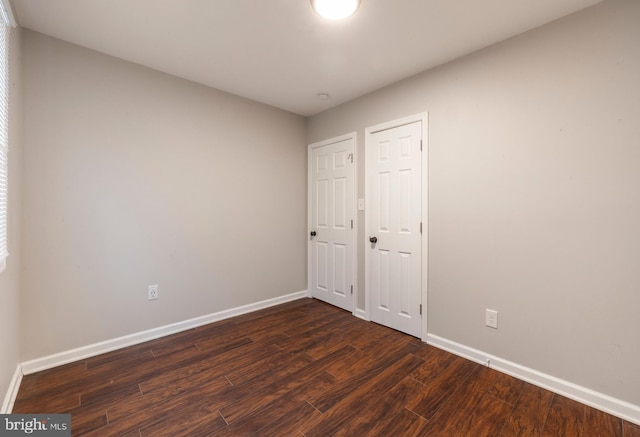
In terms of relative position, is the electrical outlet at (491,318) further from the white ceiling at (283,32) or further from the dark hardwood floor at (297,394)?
the white ceiling at (283,32)

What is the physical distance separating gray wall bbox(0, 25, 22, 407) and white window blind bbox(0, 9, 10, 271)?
151 millimetres

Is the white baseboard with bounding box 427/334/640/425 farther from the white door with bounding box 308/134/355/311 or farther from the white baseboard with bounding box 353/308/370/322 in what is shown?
the white door with bounding box 308/134/355/311

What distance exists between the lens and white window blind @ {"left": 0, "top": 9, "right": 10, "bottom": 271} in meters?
1.44

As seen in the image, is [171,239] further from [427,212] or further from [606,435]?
[606,435]

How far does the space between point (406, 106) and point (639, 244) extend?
1922 mm

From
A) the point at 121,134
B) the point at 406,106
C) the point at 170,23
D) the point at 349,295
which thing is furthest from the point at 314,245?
the point at 170,23

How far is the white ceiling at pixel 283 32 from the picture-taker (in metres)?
1.75

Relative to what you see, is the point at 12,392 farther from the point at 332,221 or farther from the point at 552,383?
the point at 552,383

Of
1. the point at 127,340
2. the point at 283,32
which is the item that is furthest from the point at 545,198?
the point at 127,340

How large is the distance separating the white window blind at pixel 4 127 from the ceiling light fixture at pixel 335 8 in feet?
5.61

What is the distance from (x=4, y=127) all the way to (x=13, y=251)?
2.72 ft

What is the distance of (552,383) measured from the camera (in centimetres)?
184

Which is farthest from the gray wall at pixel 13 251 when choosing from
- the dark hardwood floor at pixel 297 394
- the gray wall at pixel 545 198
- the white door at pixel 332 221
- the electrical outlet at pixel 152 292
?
the gray wall at pixel 545 198

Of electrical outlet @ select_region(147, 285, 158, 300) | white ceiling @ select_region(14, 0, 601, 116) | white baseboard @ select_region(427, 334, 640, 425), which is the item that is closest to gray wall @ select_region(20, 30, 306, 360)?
electrical outlet @ select_region(147, 285, 158, 300)
